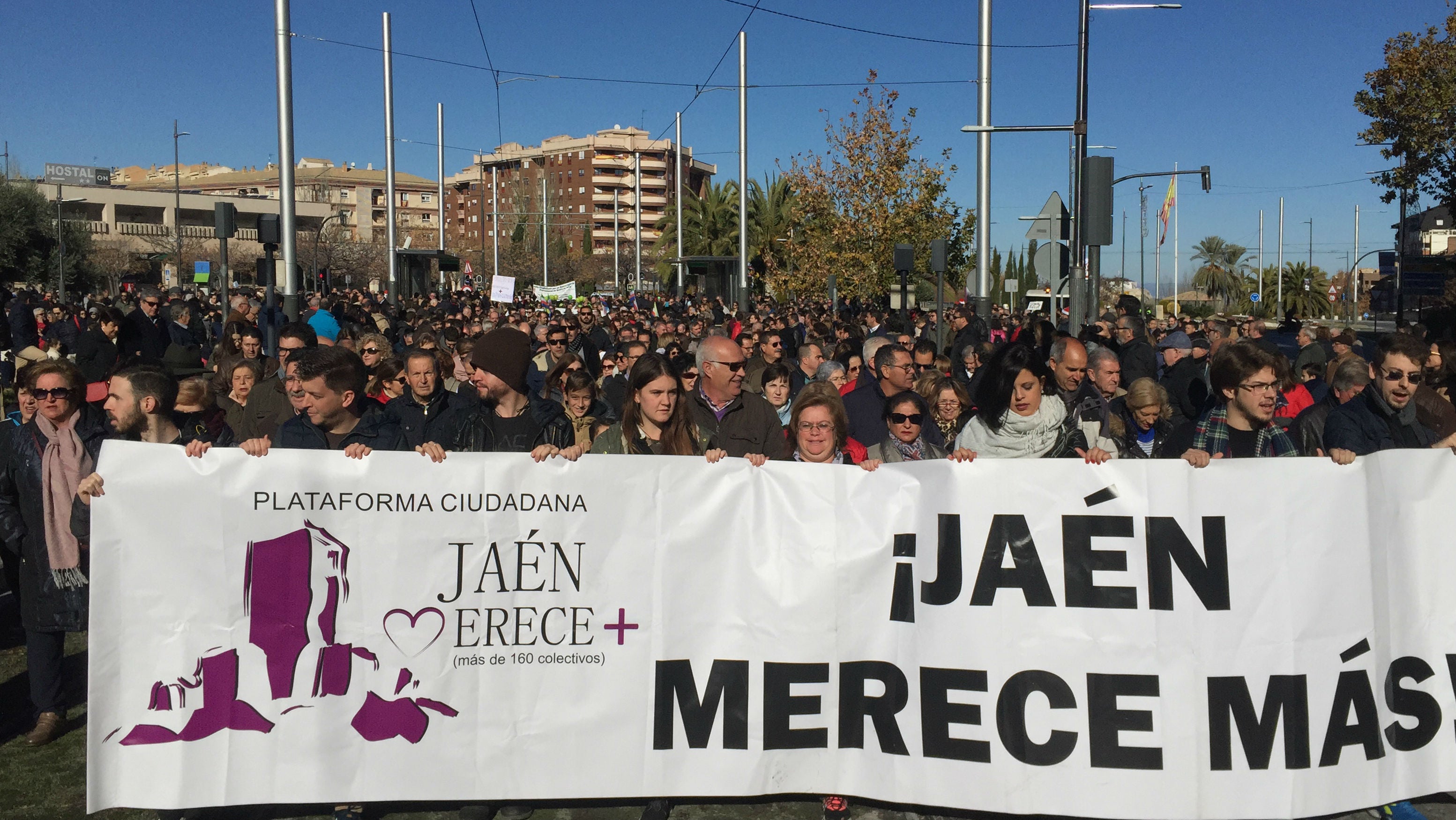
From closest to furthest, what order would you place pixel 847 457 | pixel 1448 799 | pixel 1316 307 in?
pixel 1448 799, pixel 847 457, pixel 1316 307

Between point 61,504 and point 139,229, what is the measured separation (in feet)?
316

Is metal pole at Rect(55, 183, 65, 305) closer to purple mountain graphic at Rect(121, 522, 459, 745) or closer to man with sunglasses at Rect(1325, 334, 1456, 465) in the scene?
purple mountain graphic at Rect(121, 522, 459, 745)

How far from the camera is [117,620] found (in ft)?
13.7

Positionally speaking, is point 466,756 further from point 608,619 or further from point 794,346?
point 794,346

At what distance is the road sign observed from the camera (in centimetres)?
9662

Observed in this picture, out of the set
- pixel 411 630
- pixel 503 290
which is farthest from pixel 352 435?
pixel 503 290

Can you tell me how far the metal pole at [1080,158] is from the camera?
13195 millimetres

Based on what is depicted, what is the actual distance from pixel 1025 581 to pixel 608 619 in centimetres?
144

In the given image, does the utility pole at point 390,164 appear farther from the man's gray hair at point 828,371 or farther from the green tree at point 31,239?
the green tree at point 31,239

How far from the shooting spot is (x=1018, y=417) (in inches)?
202

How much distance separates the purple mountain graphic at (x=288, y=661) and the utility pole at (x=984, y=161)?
13.3m

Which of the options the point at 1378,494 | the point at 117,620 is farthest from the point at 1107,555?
the point at 117,620

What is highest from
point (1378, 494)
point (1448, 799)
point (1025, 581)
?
point (1378, 494)

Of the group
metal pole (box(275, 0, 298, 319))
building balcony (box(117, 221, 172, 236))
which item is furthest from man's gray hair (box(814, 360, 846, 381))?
building balcony (box(117, 221, 172, 236))
